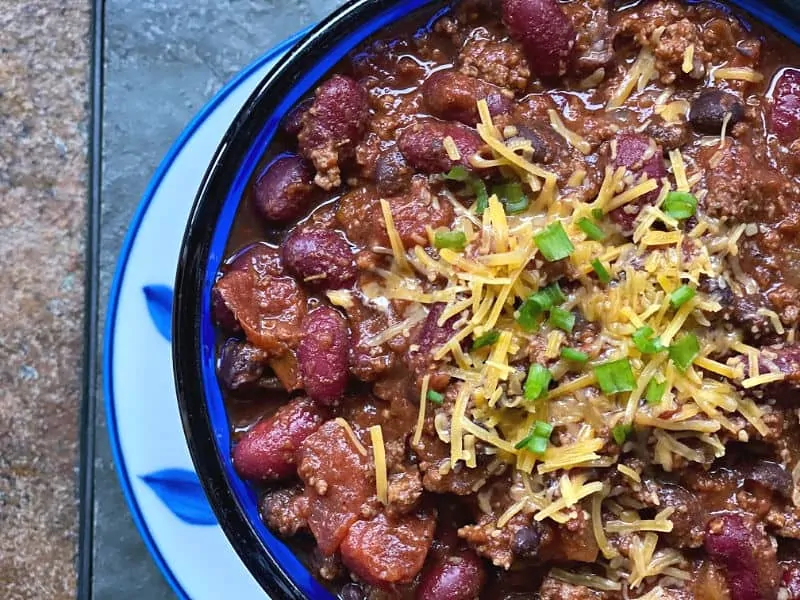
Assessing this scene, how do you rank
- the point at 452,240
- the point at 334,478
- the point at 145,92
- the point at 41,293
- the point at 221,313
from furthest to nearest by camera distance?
the point at 41,293 → the point at 145,92 → the point at 221,313 → the point at 334,478 → the point at 452,240

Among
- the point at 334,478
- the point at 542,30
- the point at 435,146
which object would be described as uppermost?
the point at 542,30

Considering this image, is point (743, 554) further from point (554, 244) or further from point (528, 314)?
point (554, 244)

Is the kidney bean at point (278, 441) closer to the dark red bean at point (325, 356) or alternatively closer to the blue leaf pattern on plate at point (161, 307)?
the dark red bean at point (325, 356)

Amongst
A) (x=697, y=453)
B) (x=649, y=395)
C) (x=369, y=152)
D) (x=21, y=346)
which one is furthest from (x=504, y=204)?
(x=21, y=346)

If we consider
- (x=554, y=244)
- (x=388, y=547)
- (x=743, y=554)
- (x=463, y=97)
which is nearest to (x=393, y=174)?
(x=463, y=97)

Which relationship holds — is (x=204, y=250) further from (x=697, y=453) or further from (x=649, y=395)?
(x=697, y=453)

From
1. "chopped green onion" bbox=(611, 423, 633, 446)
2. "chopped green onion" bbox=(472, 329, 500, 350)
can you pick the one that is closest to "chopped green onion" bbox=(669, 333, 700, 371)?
"chopped green onion" bbox=(611, 423, 633, 446)
